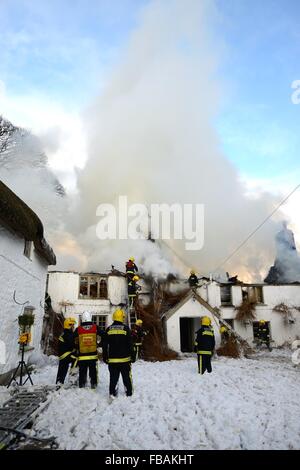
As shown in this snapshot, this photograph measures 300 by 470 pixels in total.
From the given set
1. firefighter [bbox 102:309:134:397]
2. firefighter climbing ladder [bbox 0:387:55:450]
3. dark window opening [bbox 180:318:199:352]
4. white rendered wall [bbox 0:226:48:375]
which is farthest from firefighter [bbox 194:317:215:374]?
dark window opening [bbox 180:318:199:352]

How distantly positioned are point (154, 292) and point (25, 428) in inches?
567

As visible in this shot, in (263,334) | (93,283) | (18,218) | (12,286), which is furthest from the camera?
(263,334)

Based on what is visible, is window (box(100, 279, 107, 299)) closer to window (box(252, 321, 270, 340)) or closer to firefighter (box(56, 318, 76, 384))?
window (box(252, 321, 270, 340))

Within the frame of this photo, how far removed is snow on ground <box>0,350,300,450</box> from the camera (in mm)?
4035

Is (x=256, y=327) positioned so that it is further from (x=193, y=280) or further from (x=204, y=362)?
(x=204, y=362)

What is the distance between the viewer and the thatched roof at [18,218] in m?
7.30

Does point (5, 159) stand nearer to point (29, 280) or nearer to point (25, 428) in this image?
point (29, 280)

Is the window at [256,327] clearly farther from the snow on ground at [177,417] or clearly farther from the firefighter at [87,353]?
the firefighter at [87,353]

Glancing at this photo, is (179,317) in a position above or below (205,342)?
above

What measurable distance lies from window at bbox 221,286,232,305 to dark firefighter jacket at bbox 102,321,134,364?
53.5 ft

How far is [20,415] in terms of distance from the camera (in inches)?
188

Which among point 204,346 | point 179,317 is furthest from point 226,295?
point 204,346

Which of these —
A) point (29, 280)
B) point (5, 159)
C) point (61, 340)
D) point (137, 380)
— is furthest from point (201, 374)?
point (5, 159)

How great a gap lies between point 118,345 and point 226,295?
1678cm
